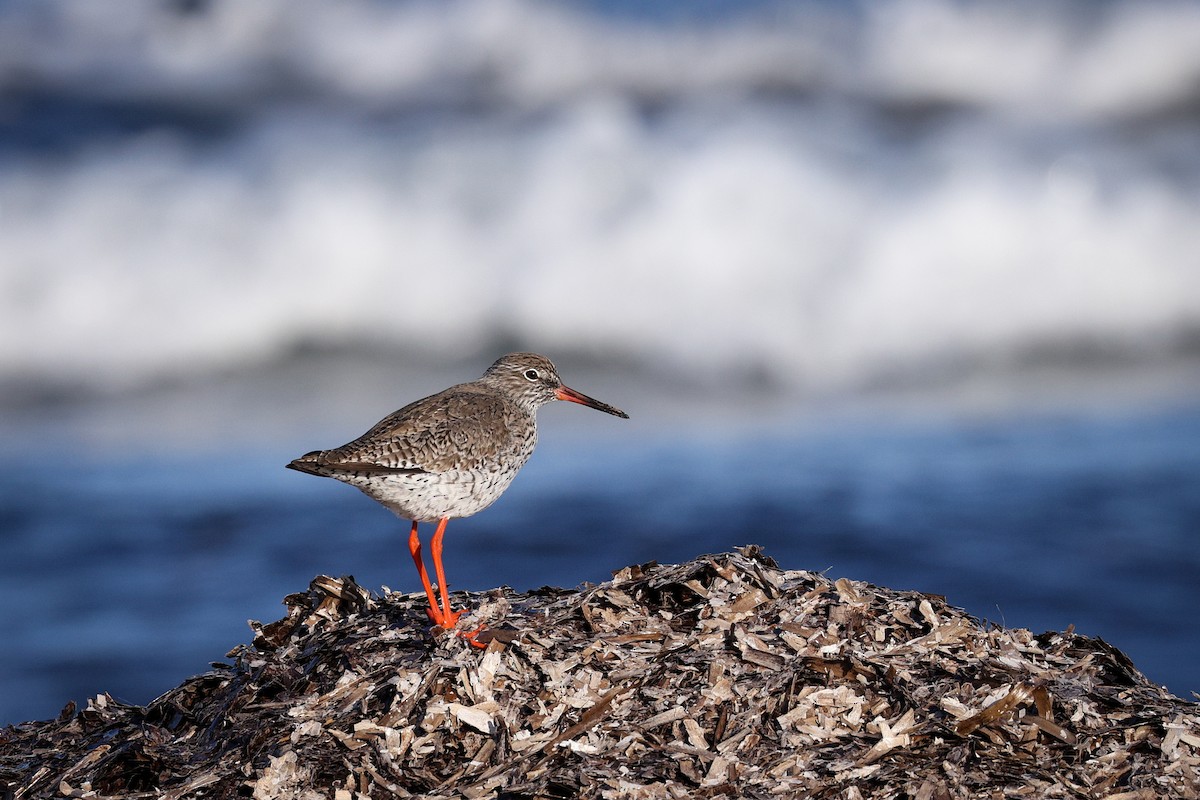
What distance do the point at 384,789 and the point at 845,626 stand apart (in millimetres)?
2440

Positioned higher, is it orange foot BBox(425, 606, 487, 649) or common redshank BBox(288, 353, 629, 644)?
common redshank BBox(288, 353, 629, 644)

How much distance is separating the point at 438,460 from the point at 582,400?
1.99m

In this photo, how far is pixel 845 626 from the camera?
5.61m

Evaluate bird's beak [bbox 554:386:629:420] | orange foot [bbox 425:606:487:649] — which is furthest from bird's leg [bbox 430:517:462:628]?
bird's beak [bbox 554:386:629:420]

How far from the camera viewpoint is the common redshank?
664 centimetres

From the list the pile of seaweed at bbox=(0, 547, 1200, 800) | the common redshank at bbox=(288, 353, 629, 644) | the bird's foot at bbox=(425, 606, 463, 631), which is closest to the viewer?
the pile of seaweed at bbox=(0, 547, 1200, 800)

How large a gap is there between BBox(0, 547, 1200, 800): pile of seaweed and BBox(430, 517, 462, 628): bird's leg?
0.16 meters

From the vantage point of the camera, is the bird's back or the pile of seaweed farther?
the bird's back

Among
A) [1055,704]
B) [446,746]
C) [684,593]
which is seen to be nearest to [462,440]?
[684,593]

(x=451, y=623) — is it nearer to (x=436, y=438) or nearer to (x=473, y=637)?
(x=473, y=637)

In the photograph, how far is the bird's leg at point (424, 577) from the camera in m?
6.13

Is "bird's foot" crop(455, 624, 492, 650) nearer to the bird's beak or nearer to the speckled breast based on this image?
the speckled breast

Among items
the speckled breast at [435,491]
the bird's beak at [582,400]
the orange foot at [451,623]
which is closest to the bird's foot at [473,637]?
the orange foot at [451,623]

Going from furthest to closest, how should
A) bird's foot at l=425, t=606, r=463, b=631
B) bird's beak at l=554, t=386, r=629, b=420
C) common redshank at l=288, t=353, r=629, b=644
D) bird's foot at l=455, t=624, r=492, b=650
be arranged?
1. bird's beak at l=554, t=386, r=629, b=420
2. common redshank at l=288, t=353, r=629, b=644
3. bird's foot at l=425, t=606, r=463, b=631
4. bird's foot at l=455, t=624, r=492, b=650
